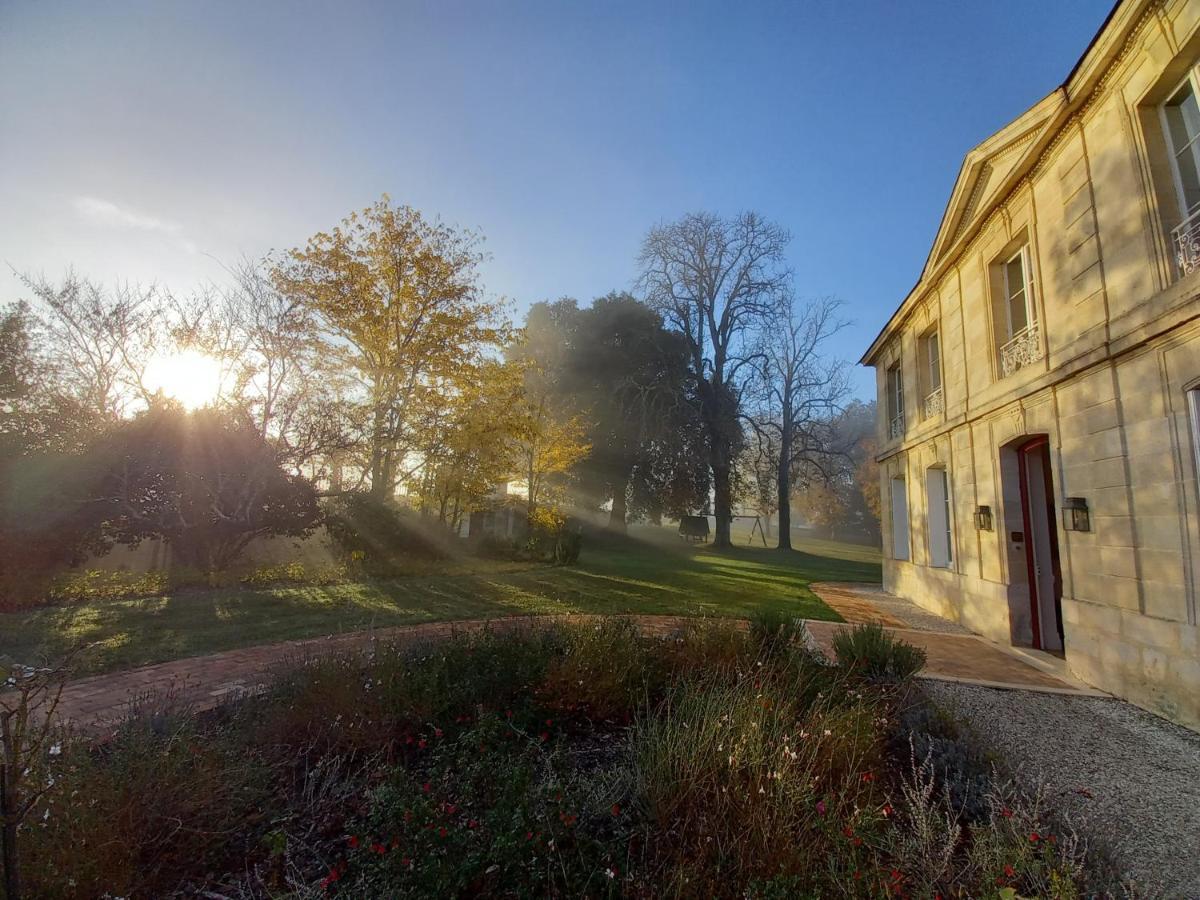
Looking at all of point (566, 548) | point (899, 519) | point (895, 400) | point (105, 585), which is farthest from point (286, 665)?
point (895, 400)

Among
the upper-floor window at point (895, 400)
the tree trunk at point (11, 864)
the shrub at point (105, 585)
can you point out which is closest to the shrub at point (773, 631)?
the tree trunk at point (11, 864)

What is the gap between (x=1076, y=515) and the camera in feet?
18.9

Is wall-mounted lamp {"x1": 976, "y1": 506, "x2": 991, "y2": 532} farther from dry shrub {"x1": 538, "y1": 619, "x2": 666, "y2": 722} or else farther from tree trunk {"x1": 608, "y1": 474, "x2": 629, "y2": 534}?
tree trunk {"x1": 608, "y1": 474, "x2": 629, "y2": 534}

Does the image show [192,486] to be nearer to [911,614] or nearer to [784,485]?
[911,614]

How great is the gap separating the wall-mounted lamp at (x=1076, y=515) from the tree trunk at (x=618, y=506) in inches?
845

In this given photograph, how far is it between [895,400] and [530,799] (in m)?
13.2

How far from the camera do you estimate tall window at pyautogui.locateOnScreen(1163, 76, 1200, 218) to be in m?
4.84

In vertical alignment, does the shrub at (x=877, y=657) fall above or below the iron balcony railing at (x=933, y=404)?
below

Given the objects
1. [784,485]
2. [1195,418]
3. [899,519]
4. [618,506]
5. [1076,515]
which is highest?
[784,485]

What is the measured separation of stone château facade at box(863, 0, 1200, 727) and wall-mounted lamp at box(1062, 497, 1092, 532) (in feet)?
0.06

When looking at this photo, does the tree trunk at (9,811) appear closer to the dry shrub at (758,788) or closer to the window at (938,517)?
the dry shrub at (758,788)

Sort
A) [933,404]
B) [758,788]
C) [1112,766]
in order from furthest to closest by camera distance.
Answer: [933,404]
[1112,766]
[758,788]

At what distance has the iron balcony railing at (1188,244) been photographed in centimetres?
456

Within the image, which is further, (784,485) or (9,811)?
(784,485)
